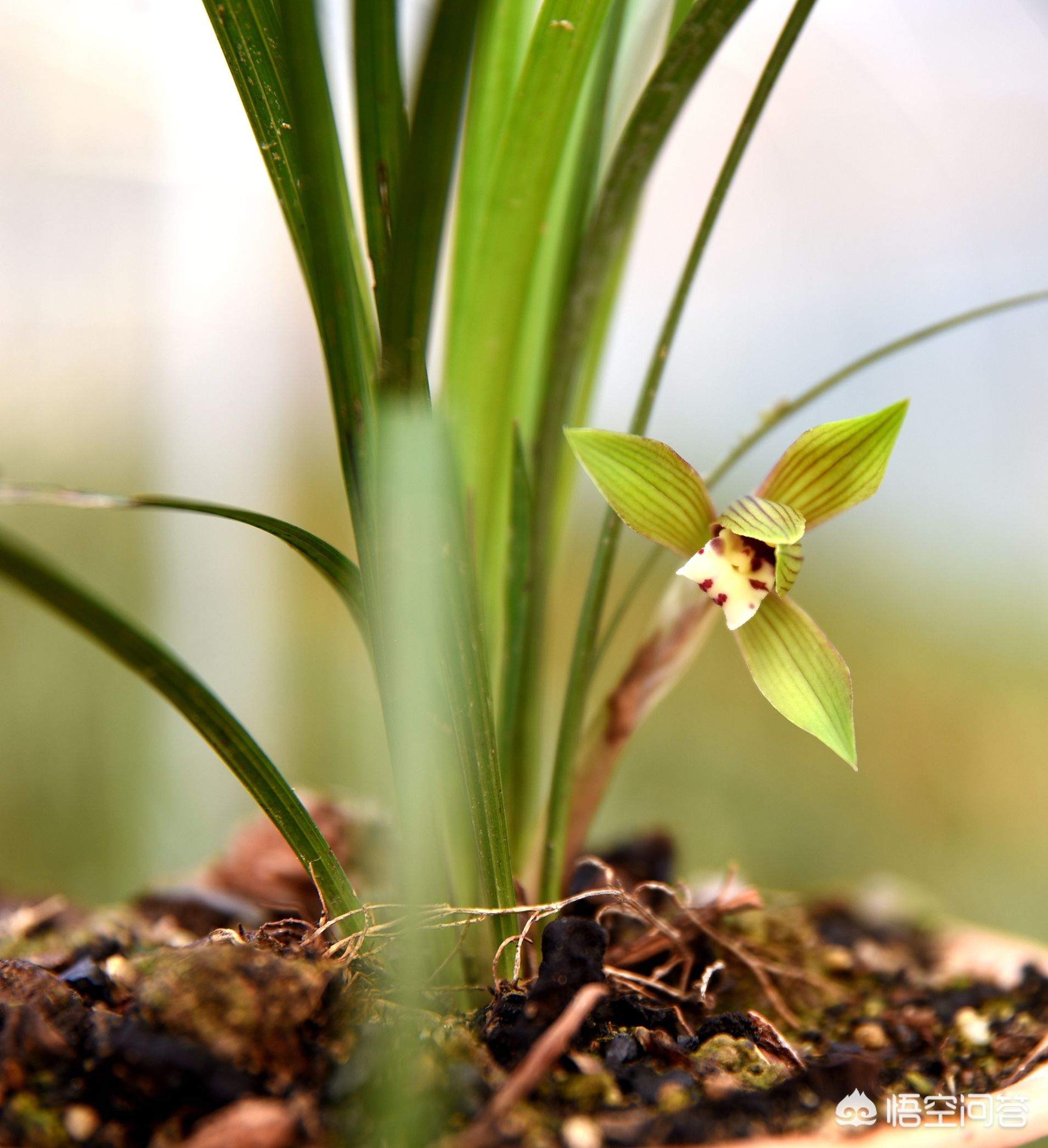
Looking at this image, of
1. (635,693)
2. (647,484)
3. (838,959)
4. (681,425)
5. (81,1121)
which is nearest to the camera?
(81,1121)

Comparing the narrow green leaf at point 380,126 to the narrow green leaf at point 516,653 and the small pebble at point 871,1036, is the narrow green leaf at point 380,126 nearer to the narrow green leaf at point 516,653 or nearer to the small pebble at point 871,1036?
the narrow green leaf at point 516,653

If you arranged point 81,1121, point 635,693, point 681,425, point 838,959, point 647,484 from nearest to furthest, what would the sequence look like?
point 81,1121
point 647,484
point 635,693
point 838,959
point 681,425

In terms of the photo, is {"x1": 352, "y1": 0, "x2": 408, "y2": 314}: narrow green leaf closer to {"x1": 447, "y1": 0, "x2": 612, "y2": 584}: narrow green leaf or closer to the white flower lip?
{"x1": 447, "y1": 0, "x2": 612, "y2": 584}: narrow green leaf

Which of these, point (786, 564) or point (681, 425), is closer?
point (786, 564)

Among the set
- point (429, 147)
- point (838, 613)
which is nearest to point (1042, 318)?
point (838, 613)

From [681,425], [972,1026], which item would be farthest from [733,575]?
[681,425]

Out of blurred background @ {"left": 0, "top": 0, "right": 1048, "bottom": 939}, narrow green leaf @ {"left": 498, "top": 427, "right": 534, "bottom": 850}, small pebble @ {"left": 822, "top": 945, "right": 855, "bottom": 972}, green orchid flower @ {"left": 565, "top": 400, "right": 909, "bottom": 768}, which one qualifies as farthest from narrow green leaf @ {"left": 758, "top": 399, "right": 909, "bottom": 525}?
blurred background @ {"left": 0, "top": 0, "right": 1048, "bottom": 939}

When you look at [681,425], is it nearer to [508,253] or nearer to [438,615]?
[508,253]

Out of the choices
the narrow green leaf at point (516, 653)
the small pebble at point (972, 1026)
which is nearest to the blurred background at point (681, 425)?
the narrow green leaf at point (516, 653)
